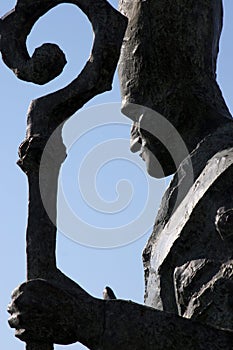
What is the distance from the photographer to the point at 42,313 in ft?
21.7

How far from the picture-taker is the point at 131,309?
687 cm

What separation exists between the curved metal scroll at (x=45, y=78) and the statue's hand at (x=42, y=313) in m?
0.06

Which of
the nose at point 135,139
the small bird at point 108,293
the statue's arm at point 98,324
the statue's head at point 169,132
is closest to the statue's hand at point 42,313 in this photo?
the statue's arm at point 98,324

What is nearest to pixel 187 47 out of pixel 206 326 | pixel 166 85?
pixel 166 85

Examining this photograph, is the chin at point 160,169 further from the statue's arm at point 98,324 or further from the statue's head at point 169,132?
the statue's arm at point 98,324

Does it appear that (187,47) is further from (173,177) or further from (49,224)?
(49,224)

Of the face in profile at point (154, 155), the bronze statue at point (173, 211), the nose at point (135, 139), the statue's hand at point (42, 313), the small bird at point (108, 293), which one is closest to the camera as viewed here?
the statue's hand at point (42, 313)

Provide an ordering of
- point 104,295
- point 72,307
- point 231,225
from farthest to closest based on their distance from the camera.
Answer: point 104,295 < point 231,225 < point 72,307

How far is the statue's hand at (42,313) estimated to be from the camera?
21.7ft

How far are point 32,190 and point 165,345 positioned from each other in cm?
92

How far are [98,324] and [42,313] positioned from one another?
30cm

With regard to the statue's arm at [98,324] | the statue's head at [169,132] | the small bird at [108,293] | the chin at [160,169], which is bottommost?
the statue's arm at [98,324]

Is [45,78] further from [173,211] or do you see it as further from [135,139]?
[135,139]

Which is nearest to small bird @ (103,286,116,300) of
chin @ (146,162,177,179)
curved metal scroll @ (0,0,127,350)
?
chin @ (146,162,177,179)
